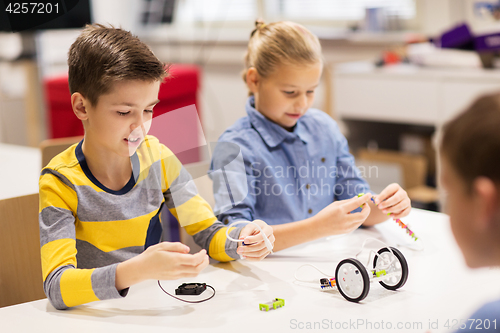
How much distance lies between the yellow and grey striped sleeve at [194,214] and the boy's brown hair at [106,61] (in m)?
0.16

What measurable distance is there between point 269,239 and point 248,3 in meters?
3.54

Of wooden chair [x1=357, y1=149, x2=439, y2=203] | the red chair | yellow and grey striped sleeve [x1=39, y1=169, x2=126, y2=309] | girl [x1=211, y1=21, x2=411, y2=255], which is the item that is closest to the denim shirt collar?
girl [x1=211, y1=21, x2=411, y2=255]

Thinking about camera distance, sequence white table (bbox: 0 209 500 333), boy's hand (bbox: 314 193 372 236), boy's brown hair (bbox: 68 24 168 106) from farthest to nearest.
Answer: boy's hand (bbox: 314 193 372 236) < boy's brown hair (bbox: 68 24 168 106) < white table (bbox: 0 209 500 333)

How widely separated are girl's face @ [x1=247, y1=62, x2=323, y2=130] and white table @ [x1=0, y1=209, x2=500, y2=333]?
381 mm

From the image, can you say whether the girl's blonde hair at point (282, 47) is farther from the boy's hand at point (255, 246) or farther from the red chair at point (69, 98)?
the boy's hand at point (255, 246)

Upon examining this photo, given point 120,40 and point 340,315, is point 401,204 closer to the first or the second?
point 340,315

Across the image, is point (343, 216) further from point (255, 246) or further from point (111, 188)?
point (111, 188)

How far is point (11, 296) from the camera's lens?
3.57ft

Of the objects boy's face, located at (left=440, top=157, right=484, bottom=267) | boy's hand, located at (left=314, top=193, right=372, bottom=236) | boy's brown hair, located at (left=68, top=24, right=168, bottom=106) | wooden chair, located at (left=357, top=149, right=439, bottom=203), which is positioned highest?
boy's brown hair, located at (left=68, top=24, right=168, bottom=106)

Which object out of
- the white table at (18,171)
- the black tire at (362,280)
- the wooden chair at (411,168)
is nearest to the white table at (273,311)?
the black tire at (362,280)

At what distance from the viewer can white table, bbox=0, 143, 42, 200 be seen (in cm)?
123

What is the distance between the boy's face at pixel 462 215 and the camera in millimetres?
521

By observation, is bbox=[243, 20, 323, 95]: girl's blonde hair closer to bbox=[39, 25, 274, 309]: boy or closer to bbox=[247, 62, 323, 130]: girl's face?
bbox=[247, 62, 323, 130]: girl's face

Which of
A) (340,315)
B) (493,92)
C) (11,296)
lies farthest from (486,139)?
(11,296)
